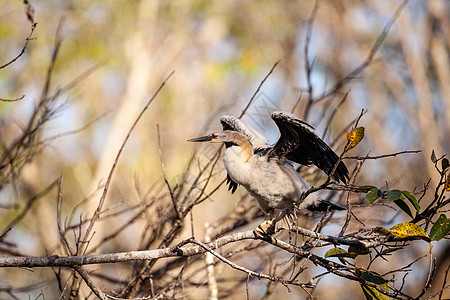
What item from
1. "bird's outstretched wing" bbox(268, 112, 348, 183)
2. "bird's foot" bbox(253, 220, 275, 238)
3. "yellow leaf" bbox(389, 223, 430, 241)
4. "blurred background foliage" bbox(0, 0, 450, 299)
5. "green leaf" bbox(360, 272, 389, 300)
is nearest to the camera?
"yellow leaf" bbox(389, 223, 430, 241)

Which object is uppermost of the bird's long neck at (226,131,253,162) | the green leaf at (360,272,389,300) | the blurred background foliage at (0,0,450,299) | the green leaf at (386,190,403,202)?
the blurred background foliage at (0,0,450,299)

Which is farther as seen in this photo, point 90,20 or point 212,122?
point 90,20

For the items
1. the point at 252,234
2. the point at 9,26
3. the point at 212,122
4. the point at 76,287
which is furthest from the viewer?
the point at 9,26

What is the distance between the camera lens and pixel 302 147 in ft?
11.4

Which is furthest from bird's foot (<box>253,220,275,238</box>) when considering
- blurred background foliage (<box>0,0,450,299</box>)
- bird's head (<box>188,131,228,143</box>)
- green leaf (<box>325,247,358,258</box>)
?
blurred background foliage (<box>0,0,450,299</box>)

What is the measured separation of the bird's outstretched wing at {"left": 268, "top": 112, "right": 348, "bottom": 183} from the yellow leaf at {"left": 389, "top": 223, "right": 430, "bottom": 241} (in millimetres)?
758

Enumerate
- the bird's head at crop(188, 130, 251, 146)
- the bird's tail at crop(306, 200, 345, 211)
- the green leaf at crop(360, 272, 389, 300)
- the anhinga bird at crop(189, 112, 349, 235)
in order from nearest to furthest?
1. the green leaf at crop(360, 272, 389, 300)
2. the anhinga bird at crop(189, 112, 349, 235)
3. the bird's tail at crop(306, 200, 345, 211)
4. the bird's head at crop(188, 130, 251, 146)

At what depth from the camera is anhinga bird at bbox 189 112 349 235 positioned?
10.9 feet

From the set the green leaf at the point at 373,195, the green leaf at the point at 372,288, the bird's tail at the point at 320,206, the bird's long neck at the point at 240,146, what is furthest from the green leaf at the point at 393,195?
the bird's long neck at the point at 240,146

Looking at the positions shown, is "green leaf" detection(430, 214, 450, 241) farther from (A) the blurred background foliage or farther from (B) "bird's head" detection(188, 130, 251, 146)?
(A) the blurred background foliage

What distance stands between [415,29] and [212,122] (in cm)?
843

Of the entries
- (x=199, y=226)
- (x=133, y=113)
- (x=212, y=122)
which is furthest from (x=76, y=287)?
(x=133, y=113)

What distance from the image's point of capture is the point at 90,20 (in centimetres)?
1296

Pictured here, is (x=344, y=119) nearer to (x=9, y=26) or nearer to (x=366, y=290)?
(x=9, y=26)
